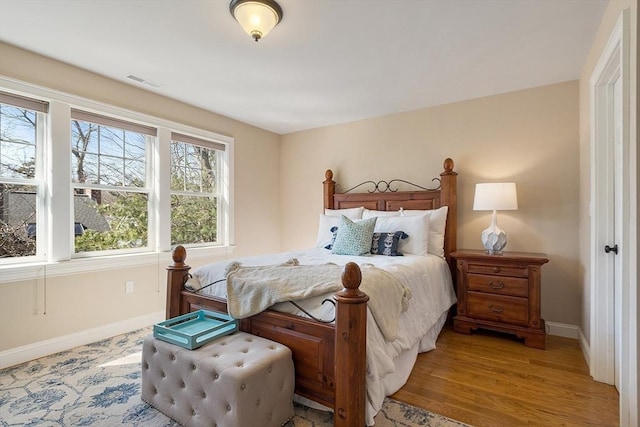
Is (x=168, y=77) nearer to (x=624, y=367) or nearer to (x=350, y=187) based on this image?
(x=350, y=187)

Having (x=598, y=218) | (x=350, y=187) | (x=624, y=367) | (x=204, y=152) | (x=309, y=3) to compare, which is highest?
(x=309, y=3)

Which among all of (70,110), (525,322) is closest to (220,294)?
(70,110)

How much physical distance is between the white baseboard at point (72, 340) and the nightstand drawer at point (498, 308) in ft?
10.5

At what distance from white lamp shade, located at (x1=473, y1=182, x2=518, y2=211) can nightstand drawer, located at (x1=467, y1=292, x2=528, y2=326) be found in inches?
32.1

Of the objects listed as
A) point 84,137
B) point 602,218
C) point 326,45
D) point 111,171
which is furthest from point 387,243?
point 84,137

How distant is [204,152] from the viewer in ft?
13.5

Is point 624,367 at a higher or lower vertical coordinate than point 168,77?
lower

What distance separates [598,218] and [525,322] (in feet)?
3.61

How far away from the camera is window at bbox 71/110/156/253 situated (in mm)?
2975

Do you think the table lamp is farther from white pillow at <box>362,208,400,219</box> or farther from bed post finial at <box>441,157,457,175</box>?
white pillow at <box>362,208,400,219</box>

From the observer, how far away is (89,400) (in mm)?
1966

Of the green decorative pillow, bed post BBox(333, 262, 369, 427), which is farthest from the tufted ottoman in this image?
the green decorative pillow

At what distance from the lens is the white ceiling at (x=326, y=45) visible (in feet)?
6.59

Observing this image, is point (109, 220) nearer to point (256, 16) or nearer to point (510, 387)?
point (256, 16)
